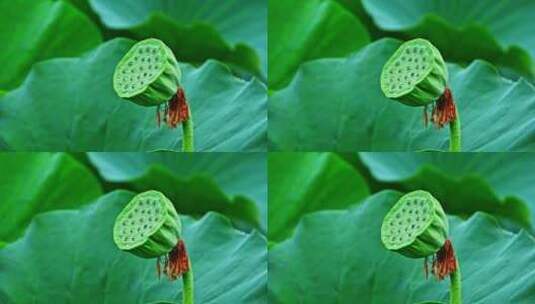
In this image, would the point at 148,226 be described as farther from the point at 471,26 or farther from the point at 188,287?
the point at 471,26

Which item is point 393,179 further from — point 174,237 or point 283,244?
point 174,237

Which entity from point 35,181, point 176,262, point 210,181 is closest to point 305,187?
point 210,181

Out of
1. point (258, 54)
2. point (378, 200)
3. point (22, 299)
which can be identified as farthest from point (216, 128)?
point (22, 299)

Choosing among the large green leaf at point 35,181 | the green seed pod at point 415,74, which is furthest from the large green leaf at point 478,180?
the large green leaf at point 35,181

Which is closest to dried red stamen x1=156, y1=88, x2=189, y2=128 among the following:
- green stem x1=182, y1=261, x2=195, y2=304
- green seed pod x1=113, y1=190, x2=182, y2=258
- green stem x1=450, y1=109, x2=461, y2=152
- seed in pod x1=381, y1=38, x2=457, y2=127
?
green seed pod x1=113, y1=190, x2=182, y2=258

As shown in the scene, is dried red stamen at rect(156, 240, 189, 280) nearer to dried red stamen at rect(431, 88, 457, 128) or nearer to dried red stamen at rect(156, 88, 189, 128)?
dried red stamen at rect(156, 88, 189, 128)
